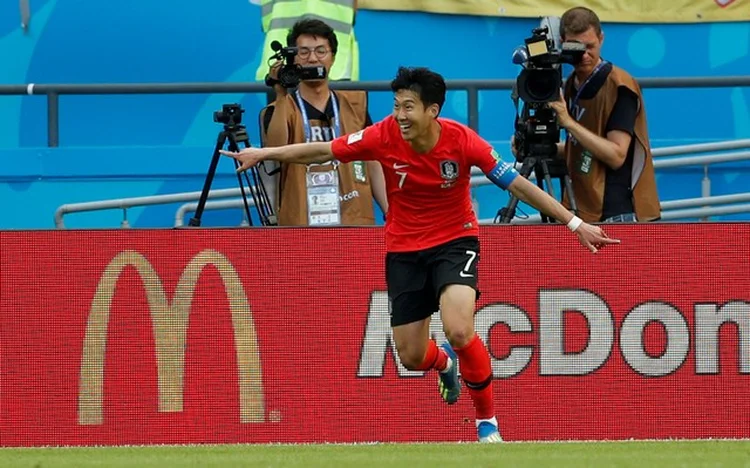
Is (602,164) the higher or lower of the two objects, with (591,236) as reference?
higher

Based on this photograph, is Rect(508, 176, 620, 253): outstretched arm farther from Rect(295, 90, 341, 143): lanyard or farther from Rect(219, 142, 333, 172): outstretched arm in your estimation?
Rect(295, 90, 341, 143): lanyard

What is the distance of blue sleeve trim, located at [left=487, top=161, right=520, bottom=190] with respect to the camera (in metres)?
10.0

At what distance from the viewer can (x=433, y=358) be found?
10.5m

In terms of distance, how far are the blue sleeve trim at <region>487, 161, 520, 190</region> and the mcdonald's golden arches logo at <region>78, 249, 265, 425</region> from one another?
206cm

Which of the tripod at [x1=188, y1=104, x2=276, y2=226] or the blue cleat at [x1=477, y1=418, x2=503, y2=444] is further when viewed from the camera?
the tripod at [x1=188, y1=104, x2=276, y2=226]

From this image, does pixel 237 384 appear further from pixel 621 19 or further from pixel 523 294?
pixel 621 19

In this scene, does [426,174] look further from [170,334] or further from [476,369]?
[170,334]

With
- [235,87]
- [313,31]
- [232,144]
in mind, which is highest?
[313,31]

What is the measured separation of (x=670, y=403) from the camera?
1127 cm

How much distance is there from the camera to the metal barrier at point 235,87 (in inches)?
533

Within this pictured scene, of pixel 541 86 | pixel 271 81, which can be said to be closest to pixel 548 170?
pixel 541 86

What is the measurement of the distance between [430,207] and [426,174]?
226mm

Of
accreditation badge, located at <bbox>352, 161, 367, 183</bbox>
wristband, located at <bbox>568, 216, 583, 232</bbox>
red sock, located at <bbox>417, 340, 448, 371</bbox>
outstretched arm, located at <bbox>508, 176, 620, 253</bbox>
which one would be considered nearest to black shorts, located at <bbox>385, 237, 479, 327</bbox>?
red sock, located at <bbox>417, 340, 448, 371</bbox>

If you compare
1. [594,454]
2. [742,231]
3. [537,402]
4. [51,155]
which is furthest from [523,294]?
[51,155]
